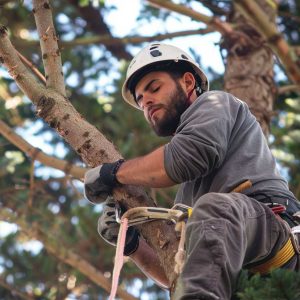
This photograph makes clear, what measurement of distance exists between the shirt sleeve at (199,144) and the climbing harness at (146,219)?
0.17 meters

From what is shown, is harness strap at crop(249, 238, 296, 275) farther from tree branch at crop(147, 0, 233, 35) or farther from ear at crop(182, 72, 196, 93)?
tree branch at crop(147, 0, 233, 35)

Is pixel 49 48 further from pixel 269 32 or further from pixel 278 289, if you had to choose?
pixel 278 289

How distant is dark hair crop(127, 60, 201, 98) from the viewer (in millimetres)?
4141

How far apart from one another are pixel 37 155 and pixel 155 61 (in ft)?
4.93

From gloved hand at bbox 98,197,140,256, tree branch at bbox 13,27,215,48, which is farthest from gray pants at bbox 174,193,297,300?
tree branch at bbox 13,27,215,48

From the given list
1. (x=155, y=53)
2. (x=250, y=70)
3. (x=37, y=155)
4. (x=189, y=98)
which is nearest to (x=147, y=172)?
(x=189, y=98)

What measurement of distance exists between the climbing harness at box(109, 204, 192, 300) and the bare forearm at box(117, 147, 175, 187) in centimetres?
14

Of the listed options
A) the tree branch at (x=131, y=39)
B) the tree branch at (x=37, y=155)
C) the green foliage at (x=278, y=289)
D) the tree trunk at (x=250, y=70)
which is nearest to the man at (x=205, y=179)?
the green foliage at (x=278, y=289)

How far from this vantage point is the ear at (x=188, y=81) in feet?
13.5

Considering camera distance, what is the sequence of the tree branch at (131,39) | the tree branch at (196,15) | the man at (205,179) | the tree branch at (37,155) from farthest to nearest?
1. the tree branch at (131,39)
2. the tree branch at (196,15)
3. the tree branch at (37,155)
4. the man at (205,179)

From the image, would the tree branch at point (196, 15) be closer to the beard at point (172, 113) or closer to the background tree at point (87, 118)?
the background tree at point (87, 118)

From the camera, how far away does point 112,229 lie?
12.3 ft

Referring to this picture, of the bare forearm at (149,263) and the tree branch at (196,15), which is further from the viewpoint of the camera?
the tree branch at (196,15)

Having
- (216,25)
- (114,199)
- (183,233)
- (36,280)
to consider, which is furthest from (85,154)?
(36,280)
